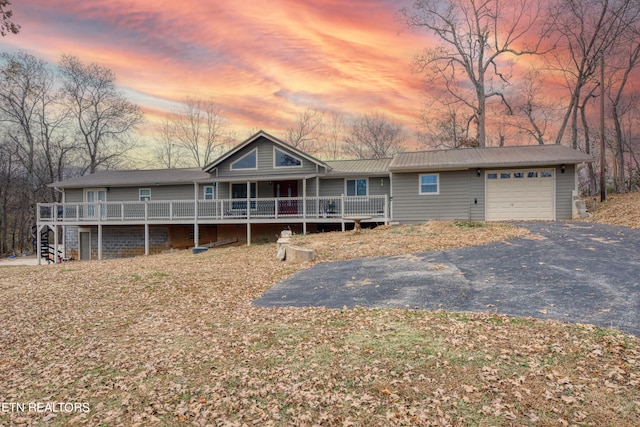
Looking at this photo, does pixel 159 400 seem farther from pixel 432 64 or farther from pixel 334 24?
pixel 432 64

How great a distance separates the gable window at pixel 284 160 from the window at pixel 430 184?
6751 millimetres

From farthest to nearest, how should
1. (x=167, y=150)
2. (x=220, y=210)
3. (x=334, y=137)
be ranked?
(x=334, y=137) < (x=167, y=150) < (x=220, y=210)

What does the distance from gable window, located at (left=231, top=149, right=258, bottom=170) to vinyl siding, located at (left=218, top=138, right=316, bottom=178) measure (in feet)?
0.43

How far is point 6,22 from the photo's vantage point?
6246 mm

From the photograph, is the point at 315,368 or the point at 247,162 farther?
the point at 247,162

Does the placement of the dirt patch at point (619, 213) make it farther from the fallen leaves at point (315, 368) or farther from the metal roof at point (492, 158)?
the fallen leaves at point (315, 368)

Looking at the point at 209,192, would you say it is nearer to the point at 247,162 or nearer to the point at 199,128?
the point at 247,162

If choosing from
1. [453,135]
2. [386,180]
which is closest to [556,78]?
[453,135]

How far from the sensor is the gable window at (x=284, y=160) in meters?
20.5

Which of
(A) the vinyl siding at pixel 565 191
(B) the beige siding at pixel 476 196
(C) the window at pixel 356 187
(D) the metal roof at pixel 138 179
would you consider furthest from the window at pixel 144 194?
(A) the vinyl siding at pixel 565 191

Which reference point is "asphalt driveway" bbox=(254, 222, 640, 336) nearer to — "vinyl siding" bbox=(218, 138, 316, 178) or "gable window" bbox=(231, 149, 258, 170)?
"vinyl siding" bbox=(218, 138, 316, 178)

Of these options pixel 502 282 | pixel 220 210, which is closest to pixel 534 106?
pixel 220 210

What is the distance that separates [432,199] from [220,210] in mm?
11067

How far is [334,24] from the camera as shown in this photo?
1584 cm
